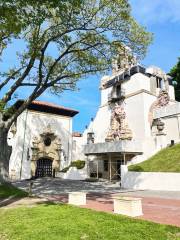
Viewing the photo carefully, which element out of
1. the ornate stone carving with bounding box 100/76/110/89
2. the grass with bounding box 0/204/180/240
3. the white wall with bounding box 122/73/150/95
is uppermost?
the ornate stone carving with bounding box 100/76/110/89

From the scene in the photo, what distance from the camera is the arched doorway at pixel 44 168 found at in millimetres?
30688

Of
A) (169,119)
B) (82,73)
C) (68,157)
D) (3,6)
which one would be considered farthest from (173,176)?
(68,157)

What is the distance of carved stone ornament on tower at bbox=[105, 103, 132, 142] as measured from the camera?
100 ft

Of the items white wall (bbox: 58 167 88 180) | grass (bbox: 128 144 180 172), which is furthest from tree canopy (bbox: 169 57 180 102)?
white wall (bbox: 58 167 88 180)

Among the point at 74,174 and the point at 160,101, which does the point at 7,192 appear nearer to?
the point at 74,174

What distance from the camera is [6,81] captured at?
46.0ft

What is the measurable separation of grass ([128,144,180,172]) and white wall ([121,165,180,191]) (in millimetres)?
964

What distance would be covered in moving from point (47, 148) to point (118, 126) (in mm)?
9622

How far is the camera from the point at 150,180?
19062mm

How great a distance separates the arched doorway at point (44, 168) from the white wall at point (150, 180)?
13.3m

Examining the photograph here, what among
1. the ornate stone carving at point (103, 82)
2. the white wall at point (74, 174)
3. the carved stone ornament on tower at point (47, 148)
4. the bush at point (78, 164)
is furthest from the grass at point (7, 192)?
the ornate stone carving at point (103, 82)

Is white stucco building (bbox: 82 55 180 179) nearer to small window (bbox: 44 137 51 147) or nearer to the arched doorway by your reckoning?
small window (bbox: 44 137 51 147)

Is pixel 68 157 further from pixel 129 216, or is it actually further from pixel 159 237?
pixel 159 237

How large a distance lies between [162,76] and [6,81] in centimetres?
2414
